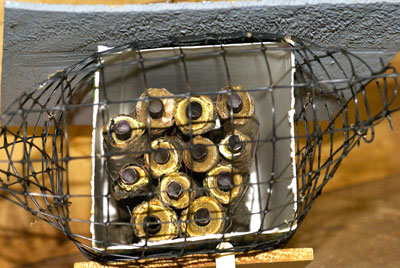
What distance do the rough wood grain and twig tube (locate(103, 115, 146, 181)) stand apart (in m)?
0.14

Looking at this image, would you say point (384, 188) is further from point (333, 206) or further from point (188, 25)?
point (188, 25)

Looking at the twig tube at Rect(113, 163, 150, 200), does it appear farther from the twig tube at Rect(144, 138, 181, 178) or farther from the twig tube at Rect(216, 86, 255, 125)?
the twig tube at Rect(216, 86, 255, 125)

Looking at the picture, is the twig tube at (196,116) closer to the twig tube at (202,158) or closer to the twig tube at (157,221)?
the twig tube at (202,158)

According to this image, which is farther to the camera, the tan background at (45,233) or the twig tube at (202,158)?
the tan background at (45,233)

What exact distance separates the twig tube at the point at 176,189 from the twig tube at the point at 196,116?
0.07 meters

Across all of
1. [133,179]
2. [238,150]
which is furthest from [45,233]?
[238,150]

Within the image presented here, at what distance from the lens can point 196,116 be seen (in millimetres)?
756

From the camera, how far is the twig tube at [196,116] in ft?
2.48

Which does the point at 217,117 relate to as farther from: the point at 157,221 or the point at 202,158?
the point at 157,221

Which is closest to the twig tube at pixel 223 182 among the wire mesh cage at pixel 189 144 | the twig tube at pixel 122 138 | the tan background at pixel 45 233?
the wire mesh cage at pixel 189 144

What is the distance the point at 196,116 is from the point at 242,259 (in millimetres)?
219

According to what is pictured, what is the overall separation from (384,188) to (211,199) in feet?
1.66

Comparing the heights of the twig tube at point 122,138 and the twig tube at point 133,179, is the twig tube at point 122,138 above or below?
above

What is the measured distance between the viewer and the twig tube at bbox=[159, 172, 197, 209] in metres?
0.74
